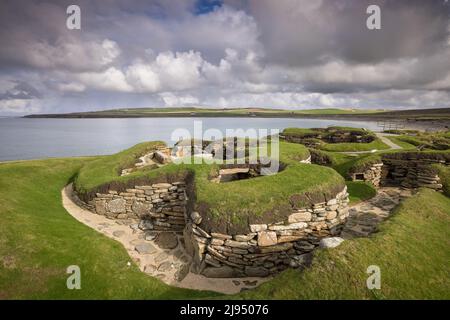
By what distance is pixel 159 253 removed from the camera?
9156mm

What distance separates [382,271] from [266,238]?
315 cm

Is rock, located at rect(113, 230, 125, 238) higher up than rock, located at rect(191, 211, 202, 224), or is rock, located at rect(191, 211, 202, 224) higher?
rock, located at rect(191, 211, 202, 224)

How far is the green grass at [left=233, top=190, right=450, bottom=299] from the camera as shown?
203 inches

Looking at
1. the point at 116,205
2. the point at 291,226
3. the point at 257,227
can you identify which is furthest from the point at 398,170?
the point at 116,205

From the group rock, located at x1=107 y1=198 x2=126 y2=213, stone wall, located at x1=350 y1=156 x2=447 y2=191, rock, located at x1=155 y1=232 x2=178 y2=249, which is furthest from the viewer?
stone wall, located at x1=350 y1=156 x2=447 y2=191

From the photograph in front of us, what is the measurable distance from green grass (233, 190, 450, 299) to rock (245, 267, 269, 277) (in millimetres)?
1919

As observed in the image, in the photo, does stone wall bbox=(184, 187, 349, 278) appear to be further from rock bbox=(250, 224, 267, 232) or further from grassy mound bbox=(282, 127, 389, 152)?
grassy mound bbox=(282, 127, 389, 152)

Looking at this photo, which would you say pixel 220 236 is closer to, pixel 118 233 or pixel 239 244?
pixel 239 244

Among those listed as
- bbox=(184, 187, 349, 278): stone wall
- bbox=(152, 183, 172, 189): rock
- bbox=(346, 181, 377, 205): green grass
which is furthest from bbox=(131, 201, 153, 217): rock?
bbox=(346, 181, 377, 205): green grass

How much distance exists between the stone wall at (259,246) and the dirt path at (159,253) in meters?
0.34

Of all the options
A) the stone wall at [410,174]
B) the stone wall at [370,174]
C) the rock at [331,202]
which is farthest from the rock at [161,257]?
the stone wall at [410,174]
